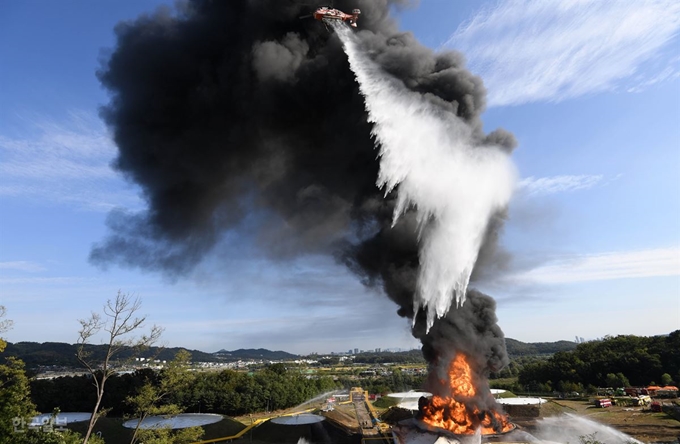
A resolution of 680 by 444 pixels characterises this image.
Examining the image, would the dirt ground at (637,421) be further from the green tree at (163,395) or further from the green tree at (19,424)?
the green tree at (19,424)

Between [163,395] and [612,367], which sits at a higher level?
[163,395]

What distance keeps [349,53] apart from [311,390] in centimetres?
7183

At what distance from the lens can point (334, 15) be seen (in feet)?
117

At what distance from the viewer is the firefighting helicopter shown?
117ft

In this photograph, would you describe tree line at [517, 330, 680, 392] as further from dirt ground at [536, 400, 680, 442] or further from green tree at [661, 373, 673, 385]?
dirt ground at [536, 400, 680, 442]

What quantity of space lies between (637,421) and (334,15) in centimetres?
5542

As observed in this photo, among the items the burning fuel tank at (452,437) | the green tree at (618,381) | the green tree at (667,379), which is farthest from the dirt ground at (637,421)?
the green tree at (667,379)

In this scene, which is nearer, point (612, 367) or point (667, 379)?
point (667, 379)

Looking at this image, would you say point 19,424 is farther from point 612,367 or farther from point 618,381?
point 612,367

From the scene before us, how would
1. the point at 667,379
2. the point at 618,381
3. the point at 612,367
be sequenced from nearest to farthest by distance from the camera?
1. the point at 667,379
2. the point at 618,381
3. the point at 612,367

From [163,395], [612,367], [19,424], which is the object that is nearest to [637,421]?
[612,367]

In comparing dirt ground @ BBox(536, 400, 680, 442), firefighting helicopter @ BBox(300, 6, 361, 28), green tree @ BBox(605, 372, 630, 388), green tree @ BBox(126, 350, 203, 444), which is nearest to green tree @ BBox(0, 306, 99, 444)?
green tree @ BBox(126, 350, 203, 444)

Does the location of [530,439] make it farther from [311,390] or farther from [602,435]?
[311,390]

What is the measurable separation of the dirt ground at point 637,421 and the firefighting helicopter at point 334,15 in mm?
47837
